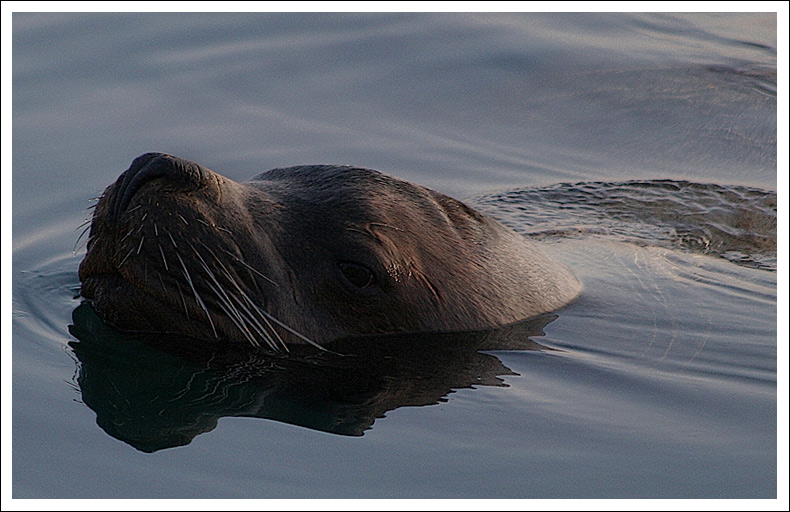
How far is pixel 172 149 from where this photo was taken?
8.00m

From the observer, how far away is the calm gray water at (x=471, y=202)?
4098 mm

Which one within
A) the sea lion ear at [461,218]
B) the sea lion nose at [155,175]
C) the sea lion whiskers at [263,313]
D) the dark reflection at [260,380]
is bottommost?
the dark reflection at [260,380]

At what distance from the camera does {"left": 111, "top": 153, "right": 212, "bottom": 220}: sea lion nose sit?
4.48 meters

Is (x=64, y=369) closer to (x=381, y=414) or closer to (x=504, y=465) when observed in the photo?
(x=381, y=414)

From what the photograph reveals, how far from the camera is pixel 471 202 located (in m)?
7.48

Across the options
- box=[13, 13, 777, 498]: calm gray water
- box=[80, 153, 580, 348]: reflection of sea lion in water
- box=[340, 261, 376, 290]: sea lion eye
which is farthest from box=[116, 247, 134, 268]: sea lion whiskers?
box=[340, 261, 376, 290]: sea lion eye

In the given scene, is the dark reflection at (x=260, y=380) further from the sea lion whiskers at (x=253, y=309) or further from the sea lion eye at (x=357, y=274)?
the sea lion eye at (x=357, y=274)

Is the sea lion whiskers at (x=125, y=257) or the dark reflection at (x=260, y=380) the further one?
the sea lion whiskers at (x=125, y=257)

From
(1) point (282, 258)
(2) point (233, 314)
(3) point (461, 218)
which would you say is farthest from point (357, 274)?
(3) point (461, 218)

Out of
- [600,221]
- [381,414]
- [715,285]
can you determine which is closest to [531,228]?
[600,221]

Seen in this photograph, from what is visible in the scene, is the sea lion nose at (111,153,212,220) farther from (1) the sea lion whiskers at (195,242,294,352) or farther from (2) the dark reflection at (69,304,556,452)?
(2) the dark reflection at (69,304,556,452)

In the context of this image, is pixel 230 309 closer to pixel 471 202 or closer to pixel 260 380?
pixel 260 380

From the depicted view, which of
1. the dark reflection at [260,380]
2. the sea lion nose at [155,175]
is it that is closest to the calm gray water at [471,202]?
the dark reflection at [260,380]

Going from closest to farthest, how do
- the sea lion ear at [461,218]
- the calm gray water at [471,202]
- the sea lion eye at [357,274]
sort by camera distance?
the calm gray water at [471,202] < the sea lion eye at [357,274] < the sea lion ear at [461,218]
